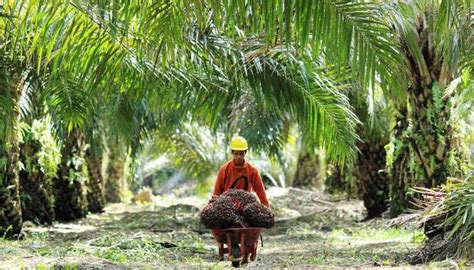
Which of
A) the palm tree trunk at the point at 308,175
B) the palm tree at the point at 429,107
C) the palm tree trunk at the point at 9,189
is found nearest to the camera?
the palm tree at the point at 429,107

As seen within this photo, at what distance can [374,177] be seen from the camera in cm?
1352

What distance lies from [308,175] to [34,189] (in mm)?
11162

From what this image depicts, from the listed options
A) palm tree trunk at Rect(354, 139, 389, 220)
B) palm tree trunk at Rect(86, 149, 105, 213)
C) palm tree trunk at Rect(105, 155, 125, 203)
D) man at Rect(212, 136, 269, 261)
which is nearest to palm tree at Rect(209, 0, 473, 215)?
man at Rect(212, 136, 269, 261)

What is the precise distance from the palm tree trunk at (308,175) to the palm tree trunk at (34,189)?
33.8 feet

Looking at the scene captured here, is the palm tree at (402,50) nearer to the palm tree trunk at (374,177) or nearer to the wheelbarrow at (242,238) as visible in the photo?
the palm tree trunk at (374,177)

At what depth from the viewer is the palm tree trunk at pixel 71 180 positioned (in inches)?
555

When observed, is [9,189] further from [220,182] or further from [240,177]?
[240,177]

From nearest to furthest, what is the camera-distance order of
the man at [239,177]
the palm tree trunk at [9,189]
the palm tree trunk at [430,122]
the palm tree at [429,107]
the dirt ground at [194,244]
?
1. the dirt ground at [194,244]
2. the man at [239,177]
3. the palm tree at [429,107]
4. the palm tree trunk at [430,122]
5. the palm tree trunk at [9,189]

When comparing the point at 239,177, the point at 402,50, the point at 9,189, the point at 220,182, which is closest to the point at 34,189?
the point at 9,189

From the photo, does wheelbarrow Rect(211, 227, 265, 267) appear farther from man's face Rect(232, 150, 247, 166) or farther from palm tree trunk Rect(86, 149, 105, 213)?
palm tree trunk Rect(86, 149, 105, 213)

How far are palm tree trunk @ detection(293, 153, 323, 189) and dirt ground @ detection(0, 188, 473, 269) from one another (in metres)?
5.62

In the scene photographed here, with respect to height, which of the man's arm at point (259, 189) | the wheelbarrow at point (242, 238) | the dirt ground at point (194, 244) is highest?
the man's arm at point (259, 189)

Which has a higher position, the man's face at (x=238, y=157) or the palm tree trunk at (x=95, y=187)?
the man's face at (x=238, y=157)

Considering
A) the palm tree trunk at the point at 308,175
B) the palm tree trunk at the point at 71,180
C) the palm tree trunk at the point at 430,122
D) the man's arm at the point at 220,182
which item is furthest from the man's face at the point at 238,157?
the palm tree trunk at the point at 308,175
